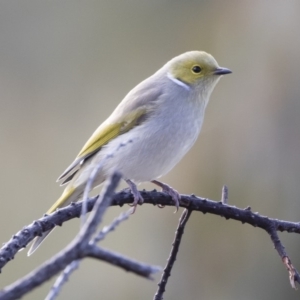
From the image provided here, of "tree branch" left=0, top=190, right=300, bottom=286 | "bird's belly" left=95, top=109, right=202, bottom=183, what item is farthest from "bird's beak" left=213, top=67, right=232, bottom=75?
"tree branch" left=0, top=190, right=300, bottom=286

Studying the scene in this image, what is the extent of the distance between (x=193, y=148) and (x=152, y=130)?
240cm

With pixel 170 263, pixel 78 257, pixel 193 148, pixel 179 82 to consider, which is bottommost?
pixel 193 148

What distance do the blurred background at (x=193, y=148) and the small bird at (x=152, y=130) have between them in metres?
1.84

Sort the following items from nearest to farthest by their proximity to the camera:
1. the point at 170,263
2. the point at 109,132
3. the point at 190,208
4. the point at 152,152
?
1. the point at 170,263
2. the point at 190,208
3. the point at 152,152
4. the point at 109,132

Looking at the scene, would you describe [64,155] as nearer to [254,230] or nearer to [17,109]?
[17,109]

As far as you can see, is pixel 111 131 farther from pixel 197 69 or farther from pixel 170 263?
pixel 170 263

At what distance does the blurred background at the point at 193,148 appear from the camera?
13.6ft

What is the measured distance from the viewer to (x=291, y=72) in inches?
162

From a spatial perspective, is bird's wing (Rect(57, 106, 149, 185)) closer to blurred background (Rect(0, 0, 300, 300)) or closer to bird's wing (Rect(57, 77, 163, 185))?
bird's wing (Rect(57, 77, 163, 185))

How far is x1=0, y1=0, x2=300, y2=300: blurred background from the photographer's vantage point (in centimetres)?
416

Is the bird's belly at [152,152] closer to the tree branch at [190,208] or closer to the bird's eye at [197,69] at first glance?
the bird's eye at [197,69]

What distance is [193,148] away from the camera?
4.50 m

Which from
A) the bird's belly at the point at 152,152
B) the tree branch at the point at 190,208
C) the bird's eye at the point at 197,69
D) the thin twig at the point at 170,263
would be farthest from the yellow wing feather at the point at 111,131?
the thin twig at the point at 170,263

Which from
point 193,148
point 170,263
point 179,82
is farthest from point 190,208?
point 193,148
